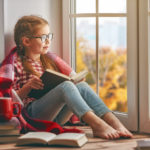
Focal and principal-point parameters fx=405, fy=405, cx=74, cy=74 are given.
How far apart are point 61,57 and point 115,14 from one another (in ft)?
1.78

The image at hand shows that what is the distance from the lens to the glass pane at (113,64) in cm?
657

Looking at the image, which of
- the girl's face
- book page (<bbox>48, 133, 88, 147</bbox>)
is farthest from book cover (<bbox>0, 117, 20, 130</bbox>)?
the girl's face

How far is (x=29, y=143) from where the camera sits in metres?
2.09

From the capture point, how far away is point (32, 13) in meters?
2.83

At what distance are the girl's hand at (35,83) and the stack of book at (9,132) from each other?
30 cm

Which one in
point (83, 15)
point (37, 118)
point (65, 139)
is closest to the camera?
point (65, 139)

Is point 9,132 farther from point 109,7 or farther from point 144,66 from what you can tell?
point 109,7

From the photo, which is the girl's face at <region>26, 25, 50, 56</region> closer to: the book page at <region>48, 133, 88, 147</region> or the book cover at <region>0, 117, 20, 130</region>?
the book cover at <region>0, 117, 20, 130</region>

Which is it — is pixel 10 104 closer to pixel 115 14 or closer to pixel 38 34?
pixel 38 34

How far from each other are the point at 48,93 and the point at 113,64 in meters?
4.42

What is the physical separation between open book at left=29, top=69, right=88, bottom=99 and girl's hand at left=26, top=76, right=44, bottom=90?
3 centimetres

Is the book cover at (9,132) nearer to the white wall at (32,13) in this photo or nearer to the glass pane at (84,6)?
the white wall at (32,13)

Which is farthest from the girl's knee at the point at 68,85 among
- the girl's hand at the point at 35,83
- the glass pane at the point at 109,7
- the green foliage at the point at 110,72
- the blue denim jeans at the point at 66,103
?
the green foliage at the point at 110,72

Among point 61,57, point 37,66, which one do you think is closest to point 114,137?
point 37,66
